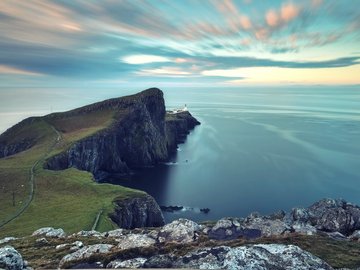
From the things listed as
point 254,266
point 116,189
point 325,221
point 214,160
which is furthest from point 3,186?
point 214,160

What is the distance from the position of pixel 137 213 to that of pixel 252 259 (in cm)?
7331

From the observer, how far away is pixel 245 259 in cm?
2855

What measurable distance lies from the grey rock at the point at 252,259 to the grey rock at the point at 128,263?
288 cm

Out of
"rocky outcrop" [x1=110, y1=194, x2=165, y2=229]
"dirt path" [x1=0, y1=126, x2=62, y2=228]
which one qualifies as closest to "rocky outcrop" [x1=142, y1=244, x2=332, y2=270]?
"rocky outcrop" [x1=110, y1=194, x2=165, y2=229]

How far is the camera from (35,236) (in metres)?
56.6

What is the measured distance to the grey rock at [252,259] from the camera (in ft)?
93.2

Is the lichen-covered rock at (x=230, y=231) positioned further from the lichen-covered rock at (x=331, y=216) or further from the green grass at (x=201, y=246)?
the lichen-covered rock at (x=331, y=216)

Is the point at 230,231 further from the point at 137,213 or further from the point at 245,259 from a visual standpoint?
the point at 137,213

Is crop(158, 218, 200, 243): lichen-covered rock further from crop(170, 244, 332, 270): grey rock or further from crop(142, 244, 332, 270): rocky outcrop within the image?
crop(170, 244, 332, 270): grey rock

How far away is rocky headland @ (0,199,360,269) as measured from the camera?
29172 millimetres

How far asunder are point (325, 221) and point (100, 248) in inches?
1581

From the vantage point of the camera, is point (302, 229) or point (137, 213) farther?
point (137, 213)

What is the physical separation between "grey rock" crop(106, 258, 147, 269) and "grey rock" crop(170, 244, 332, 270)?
288 cm

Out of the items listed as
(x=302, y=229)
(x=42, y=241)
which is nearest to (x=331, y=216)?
(x=302, y=229)
